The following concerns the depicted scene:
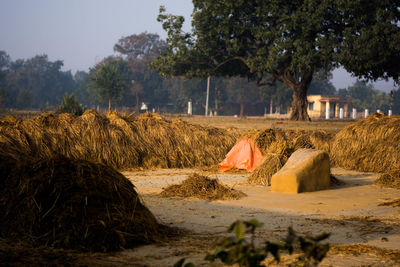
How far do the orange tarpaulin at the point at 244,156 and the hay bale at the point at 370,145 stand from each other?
2.86 metres

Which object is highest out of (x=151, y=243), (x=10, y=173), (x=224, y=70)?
(x=224, y=70)

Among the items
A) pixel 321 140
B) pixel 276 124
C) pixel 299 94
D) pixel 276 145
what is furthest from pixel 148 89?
pixel 276 145

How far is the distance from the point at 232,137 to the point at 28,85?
316 ft

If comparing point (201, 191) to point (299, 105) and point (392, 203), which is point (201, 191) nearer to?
point (392, 203)

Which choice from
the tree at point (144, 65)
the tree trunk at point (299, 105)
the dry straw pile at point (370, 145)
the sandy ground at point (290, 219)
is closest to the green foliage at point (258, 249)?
the sandy ground at point (290, 219)

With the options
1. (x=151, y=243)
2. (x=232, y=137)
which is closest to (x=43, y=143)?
(x=232, y=137)

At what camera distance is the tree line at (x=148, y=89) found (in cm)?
7038

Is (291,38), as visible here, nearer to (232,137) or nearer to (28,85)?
(232,137)

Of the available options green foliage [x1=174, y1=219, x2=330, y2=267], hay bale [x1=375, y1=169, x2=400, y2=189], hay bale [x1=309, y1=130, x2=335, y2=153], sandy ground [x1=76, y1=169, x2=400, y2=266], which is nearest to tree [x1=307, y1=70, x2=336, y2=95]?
hay bale [x1=309, y1=130, x2=335, y2=153]

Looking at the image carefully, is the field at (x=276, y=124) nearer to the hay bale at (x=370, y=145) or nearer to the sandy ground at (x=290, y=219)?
the hay bale at (x=370, y=145)

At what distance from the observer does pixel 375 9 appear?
1057 inches

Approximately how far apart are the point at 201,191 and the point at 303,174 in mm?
2113

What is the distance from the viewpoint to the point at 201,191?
8.34m

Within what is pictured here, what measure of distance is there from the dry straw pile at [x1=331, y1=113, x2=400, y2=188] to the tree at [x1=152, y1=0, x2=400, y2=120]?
12.6 metres
